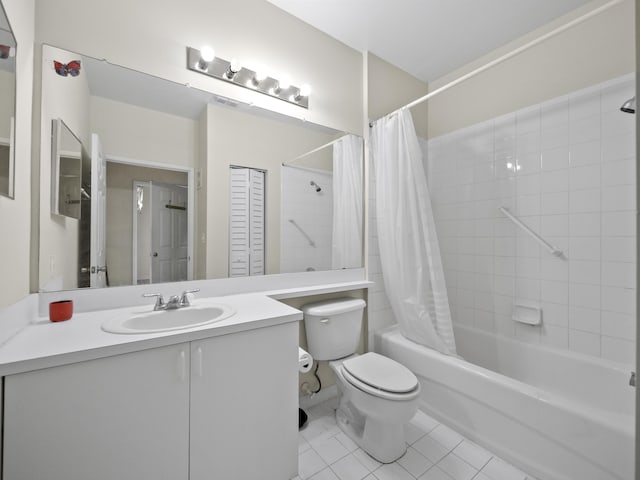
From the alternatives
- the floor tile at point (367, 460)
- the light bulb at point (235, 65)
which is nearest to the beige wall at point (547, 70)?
the light bulb at point (235, 65)

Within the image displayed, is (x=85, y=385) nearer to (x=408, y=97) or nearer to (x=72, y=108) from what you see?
(x=72, y=108)

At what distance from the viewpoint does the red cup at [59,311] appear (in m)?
1.07

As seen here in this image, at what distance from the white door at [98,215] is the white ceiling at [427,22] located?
4.58 feet

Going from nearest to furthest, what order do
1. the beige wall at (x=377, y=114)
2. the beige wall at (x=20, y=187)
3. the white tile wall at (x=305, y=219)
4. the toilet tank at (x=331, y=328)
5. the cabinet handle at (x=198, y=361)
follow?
the beige wall at (x=20, y=187) < the cabinet handle at (x=198, y=361) < the toilet tank at (x=331, y=328) < the white tile wall at (x=305, y=219) < the beige wall at (x=377, y=114)

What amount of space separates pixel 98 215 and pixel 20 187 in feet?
0.94

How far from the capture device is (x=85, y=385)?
2.72ft

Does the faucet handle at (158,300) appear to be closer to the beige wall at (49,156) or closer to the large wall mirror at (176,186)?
the large wall mirror at (176,186)

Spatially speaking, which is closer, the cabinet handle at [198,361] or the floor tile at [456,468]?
the cabinet handle at [198,361]

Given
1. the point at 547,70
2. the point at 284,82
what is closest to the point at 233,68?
the point at 284,82

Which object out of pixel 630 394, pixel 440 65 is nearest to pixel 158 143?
pixel 440 65

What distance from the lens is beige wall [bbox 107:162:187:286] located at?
1.30 m

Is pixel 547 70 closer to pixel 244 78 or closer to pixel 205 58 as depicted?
pixel 244 78


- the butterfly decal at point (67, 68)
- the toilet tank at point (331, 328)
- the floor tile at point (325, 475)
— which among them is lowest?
the floor tile at point (325, 475)

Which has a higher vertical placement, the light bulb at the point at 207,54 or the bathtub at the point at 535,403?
the light bulb at the point at 207,54
